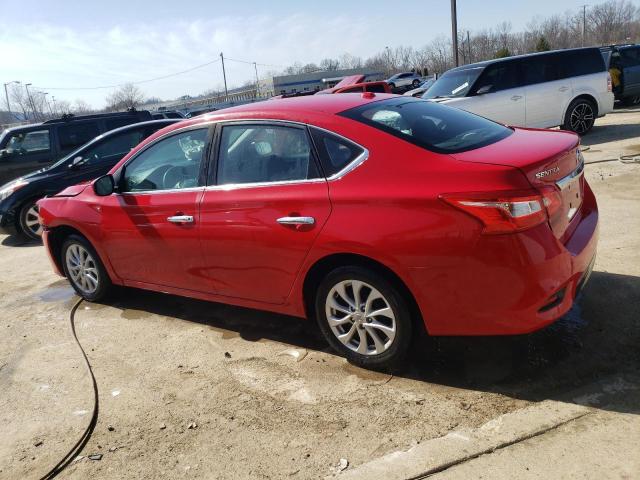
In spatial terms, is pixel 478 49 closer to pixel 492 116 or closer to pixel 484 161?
pixel 492 116

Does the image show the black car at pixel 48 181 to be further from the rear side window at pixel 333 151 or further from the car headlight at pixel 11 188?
the rear side window at pixel 333 151

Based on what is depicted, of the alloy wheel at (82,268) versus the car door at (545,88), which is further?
the car door at (545,88)

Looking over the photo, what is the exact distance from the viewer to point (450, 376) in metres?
3.34

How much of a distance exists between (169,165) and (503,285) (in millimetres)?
2837

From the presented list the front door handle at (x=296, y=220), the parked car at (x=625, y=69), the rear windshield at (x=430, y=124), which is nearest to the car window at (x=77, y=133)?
the rear windshield at (x=430, y=124)

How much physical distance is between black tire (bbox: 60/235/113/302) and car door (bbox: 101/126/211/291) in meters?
0.33

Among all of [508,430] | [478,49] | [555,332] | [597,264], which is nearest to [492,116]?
[597,264]

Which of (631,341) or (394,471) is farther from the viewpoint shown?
(631,341)

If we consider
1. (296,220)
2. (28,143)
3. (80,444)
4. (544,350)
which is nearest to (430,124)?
(296,220)

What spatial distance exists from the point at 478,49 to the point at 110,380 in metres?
83.9

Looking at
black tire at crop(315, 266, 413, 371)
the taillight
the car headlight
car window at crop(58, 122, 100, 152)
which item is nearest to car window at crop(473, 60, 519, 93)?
car window at crop(58, 122, 100, 152)

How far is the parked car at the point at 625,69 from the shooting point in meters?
15.7

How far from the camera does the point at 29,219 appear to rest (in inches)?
345

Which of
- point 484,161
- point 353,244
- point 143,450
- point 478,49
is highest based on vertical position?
point 478,49
